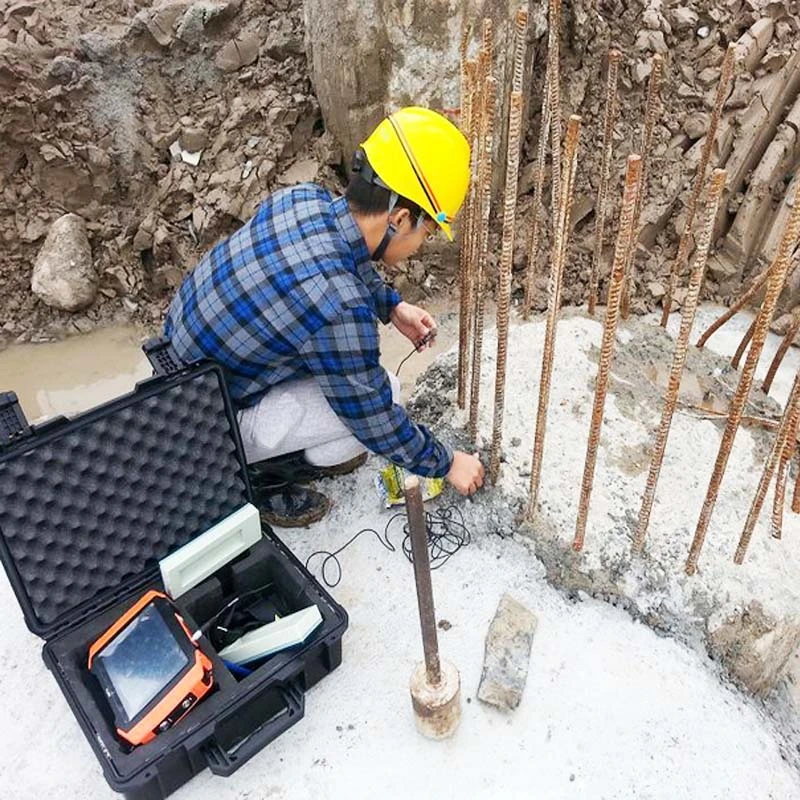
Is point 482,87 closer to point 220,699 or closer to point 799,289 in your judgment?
point 220,699

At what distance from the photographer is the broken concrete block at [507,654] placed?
198cm

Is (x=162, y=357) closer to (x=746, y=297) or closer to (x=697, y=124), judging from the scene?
(x=746, y=297)

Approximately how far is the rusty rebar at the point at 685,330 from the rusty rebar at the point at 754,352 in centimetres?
15

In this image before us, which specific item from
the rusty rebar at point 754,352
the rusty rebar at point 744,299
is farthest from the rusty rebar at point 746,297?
the rusty rebar at point 754,352

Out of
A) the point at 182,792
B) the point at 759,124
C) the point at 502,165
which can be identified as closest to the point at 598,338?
the point at 502,165

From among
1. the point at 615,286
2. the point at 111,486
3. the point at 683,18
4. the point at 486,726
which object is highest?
the point at 683,18

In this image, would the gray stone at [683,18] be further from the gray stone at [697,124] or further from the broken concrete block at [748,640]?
the broken concrete block at [748,640]

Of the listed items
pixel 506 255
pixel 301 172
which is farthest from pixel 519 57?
pixel 301 172

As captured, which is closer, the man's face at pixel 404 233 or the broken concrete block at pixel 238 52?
the man's face at pixel 404 233

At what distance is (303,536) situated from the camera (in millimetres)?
2486

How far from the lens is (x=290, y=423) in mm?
2295

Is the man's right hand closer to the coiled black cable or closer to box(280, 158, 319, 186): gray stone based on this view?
the coiled black cable

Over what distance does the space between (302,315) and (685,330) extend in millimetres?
994

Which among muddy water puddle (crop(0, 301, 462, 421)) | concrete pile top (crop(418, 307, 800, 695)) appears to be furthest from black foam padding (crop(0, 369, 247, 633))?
muddy water puddle (crop(0, 301, 462, 421))
